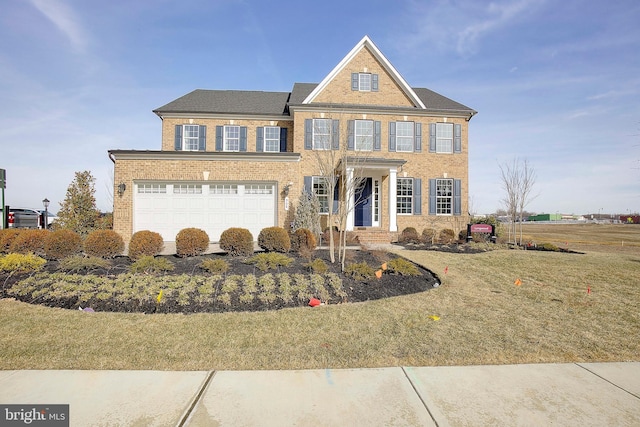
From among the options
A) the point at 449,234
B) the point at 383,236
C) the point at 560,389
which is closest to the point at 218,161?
the point at 383,236

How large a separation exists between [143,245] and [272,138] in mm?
11321

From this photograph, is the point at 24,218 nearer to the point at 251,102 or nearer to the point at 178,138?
the point at 178,138

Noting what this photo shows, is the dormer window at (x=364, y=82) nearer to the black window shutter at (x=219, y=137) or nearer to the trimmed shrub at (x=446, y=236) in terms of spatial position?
the black window shutter at (x=219, y=137)

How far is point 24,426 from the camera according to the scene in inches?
107

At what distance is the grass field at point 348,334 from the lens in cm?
375

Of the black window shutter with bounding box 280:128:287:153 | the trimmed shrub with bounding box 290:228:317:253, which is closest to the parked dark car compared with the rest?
the black window shutter with bounding box 280:128:287:153

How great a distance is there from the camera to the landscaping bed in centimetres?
573

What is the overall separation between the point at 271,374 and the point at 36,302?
17.1 feet

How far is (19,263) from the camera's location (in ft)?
24.2

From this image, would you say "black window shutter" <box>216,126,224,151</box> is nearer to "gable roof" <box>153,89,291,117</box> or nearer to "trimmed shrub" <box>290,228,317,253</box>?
"gable roof" <box>153,89,291,117</box>

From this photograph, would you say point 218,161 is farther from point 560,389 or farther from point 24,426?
point 560,389

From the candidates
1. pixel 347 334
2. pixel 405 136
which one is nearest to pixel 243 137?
pixel 405 136

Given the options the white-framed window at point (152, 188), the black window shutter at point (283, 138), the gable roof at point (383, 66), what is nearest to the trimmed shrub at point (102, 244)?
the white-framed window at point (152, 188)

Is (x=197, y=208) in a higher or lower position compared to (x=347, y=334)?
higher
